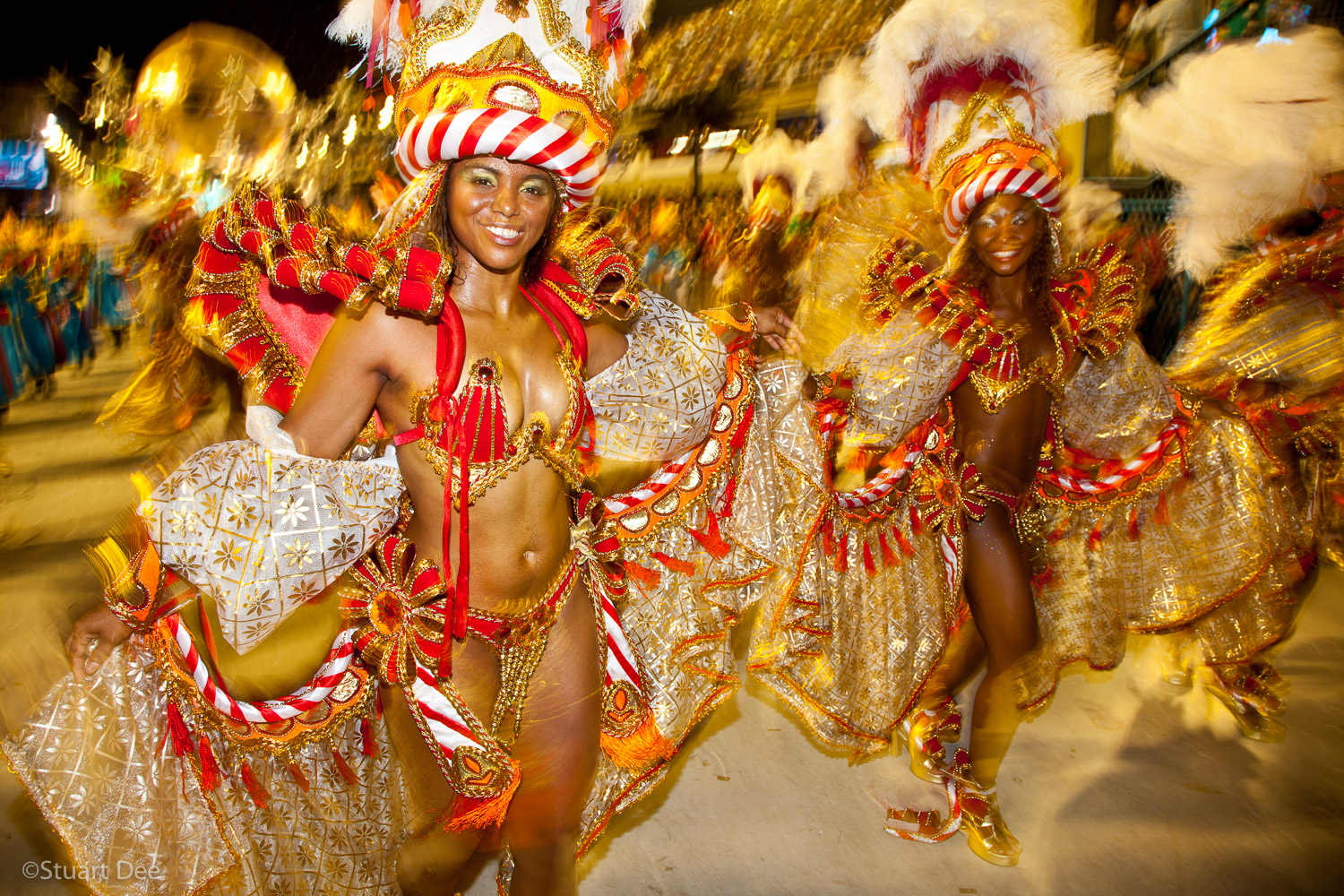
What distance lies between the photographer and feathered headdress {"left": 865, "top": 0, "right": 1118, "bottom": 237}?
2756 mm

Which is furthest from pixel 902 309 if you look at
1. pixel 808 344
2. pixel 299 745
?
pixel 299 745

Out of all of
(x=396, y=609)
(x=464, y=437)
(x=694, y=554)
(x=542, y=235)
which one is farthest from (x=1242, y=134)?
(x=396, y=609)

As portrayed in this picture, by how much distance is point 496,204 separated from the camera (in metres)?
1.67

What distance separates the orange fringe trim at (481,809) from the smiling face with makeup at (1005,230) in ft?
7.05

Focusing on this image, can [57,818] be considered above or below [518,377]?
below

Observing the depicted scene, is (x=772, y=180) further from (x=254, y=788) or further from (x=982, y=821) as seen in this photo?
(x=254, y=788)

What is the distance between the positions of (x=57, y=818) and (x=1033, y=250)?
309cm

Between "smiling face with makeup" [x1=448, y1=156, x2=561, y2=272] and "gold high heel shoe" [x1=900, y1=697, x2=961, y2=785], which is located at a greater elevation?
"smiling face with makeup" [x1=448, y1=156, x2=561, y2=272]

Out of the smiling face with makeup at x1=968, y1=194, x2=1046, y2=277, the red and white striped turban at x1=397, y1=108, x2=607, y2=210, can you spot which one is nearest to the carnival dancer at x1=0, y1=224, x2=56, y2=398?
the red and white striped turban at x1=397, y1=108, x2=607, y2=210

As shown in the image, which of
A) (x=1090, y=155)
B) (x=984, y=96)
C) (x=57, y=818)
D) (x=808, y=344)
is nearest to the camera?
(x=57, y=818)

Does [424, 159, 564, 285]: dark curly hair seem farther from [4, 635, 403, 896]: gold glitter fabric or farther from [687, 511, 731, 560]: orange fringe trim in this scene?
[4, 635, 403, 896]: gold glitter fabric

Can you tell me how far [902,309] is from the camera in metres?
2.80

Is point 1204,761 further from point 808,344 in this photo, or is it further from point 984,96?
point 984,96

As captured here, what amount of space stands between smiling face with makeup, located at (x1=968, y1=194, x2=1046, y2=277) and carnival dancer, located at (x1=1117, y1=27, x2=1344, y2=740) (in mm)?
1289
